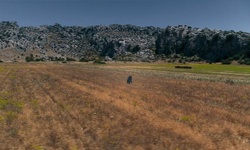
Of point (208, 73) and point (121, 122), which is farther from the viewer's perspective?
point (208, 73)

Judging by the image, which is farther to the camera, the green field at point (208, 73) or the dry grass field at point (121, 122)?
the green field at point (208, 73)

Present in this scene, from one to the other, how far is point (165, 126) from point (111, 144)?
4.56 metres

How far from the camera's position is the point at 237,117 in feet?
75.7

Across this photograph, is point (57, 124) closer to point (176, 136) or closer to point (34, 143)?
point (34, 143)

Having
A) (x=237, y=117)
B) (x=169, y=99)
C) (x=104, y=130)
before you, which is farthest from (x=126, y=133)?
(x=169, y=99)

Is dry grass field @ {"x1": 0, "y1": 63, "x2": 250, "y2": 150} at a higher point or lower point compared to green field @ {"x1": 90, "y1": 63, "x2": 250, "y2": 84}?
higher

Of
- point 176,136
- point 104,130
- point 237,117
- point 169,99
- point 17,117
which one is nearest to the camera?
point 176,136

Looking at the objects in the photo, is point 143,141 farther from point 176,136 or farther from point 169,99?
point 169,99

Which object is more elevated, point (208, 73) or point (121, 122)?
point (121, 122)

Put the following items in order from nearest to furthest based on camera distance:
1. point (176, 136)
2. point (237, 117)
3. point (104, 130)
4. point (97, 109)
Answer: point (176, 136)
point (104, 130)
point (237, 117)
point (97, 109)

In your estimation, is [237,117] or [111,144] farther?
[237,117]

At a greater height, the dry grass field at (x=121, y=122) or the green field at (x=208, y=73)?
the dry grass field at (x=121, y=122)

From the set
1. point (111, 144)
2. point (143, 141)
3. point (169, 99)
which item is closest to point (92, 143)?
point (111, 144)

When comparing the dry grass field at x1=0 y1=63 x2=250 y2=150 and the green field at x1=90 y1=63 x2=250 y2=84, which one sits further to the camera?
the green field at x1=90 y1=63 x2=250 y2=84
